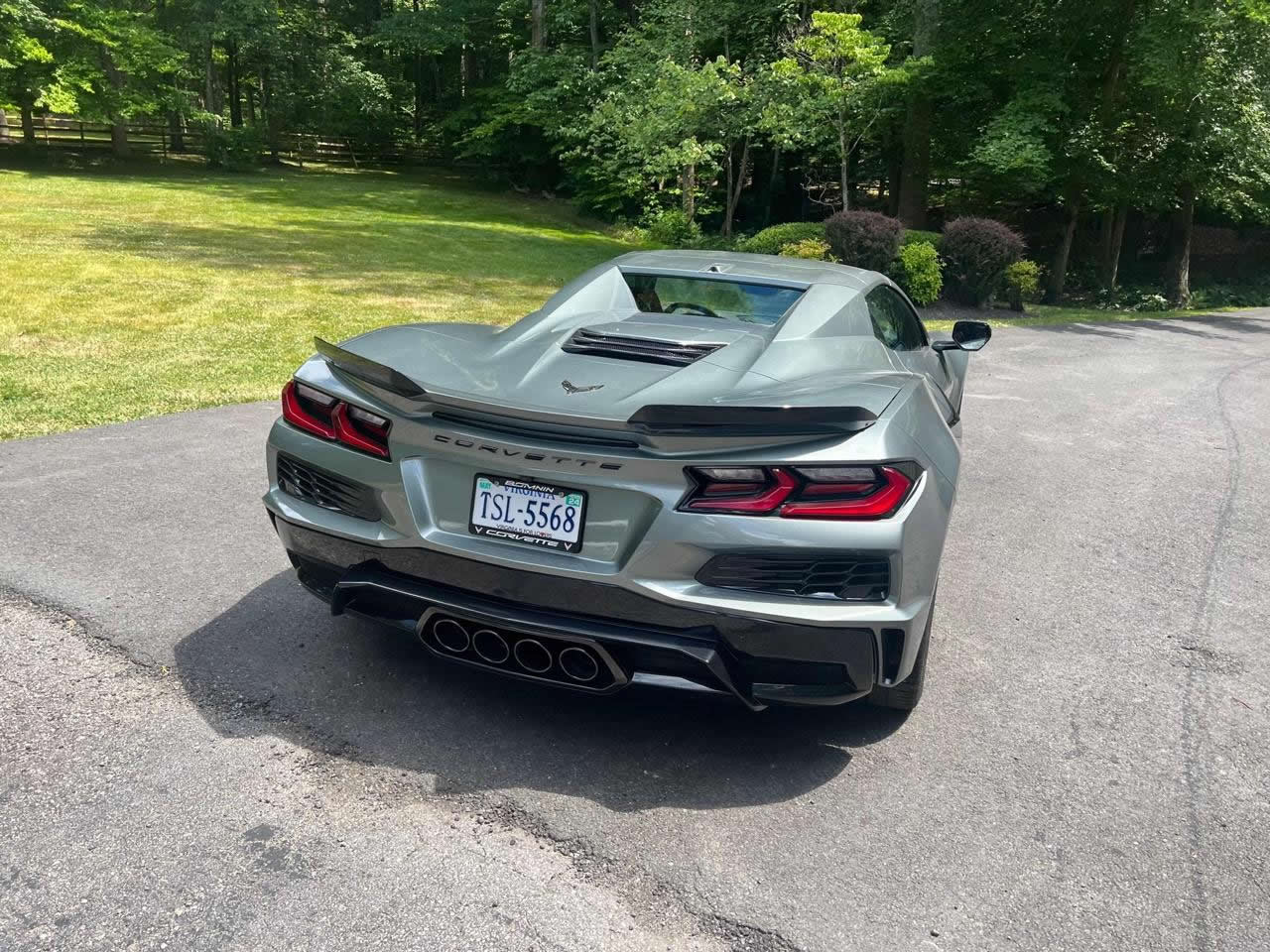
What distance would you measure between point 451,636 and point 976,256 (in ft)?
47.1

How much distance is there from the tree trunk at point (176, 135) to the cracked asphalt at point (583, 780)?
128 feet

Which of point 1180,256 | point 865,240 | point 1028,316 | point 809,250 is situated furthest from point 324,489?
point 1180,256

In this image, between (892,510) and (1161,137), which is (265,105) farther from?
(892,510)

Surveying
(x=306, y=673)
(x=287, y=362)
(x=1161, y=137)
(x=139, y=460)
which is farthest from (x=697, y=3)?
(x=306, y=673)

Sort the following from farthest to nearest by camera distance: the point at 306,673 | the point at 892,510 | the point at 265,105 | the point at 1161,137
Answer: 1. the point at 265,105
2. the point at 1161,137
3. the point at 306,673
4. the point at 892,510

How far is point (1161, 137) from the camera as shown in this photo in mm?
19469

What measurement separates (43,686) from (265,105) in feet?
141

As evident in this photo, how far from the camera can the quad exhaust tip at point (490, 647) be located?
2.87 metres

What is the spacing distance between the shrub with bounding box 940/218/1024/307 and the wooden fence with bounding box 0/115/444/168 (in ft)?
96.5

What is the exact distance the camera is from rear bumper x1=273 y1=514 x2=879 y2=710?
270 cm

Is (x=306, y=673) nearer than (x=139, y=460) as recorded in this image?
Yes

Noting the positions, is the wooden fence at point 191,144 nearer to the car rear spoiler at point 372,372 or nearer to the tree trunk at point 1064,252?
the tree trunk at point 1064,252

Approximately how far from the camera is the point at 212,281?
13102 mm

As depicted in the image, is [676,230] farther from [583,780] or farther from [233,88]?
[233,88]
